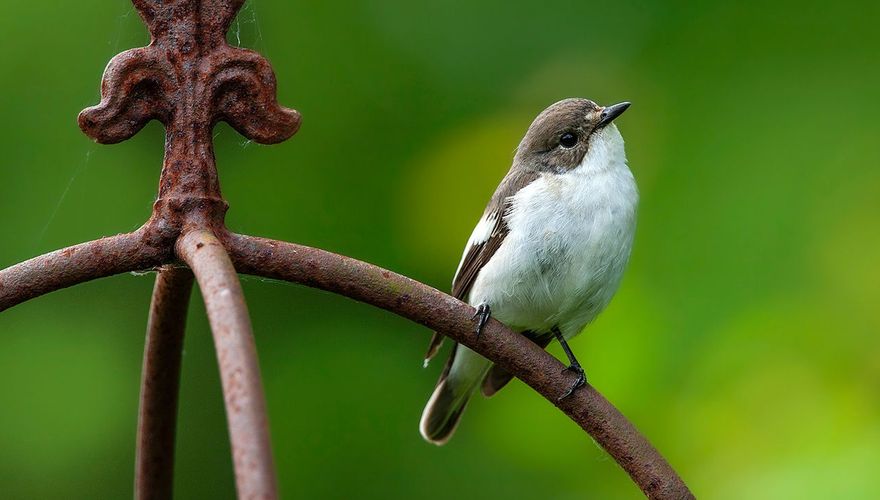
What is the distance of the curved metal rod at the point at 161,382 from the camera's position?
1.83 metres

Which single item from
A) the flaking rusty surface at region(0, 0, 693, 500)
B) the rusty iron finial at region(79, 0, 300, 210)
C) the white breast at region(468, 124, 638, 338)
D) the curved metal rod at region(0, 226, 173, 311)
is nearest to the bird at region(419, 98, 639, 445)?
the white breast at region(468, 124, 638, 338)

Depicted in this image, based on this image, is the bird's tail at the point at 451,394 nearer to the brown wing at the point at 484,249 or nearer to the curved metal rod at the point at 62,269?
the brown wing at the point at 484,249

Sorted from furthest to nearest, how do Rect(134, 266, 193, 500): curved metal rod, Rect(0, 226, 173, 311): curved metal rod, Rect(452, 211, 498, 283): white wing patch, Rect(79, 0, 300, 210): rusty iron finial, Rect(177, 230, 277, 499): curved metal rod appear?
Rect(452, 211, 498, 283): white wing patch
Rect(134, 266, 193, 500): curved metal rod
Rect(79, 0, 300, 210): rusty iron finial
Rect(0, 226, 173, 311): curved metal rod
Rect(177, 230, 277, 499): curved metal rod

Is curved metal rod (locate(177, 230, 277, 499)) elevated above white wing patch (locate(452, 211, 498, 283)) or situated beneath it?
situated beneath

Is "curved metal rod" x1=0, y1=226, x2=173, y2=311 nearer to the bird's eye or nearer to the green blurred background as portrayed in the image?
the green blurred background

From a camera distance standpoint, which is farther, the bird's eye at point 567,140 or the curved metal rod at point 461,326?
the bird's eye at point 567,140

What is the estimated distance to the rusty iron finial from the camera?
5.60 ft

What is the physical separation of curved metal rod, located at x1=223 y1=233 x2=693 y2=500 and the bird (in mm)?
1142

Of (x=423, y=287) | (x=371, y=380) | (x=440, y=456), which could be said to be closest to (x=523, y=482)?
(x=440, y=456)

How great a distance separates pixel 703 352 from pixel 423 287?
116cm

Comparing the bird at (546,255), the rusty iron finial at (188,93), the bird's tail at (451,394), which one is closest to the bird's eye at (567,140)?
the bird at (546,255)

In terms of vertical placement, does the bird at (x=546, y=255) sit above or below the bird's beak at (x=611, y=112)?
below

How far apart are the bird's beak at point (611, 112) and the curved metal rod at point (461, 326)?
1515 millimetres

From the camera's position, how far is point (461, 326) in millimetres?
1807
